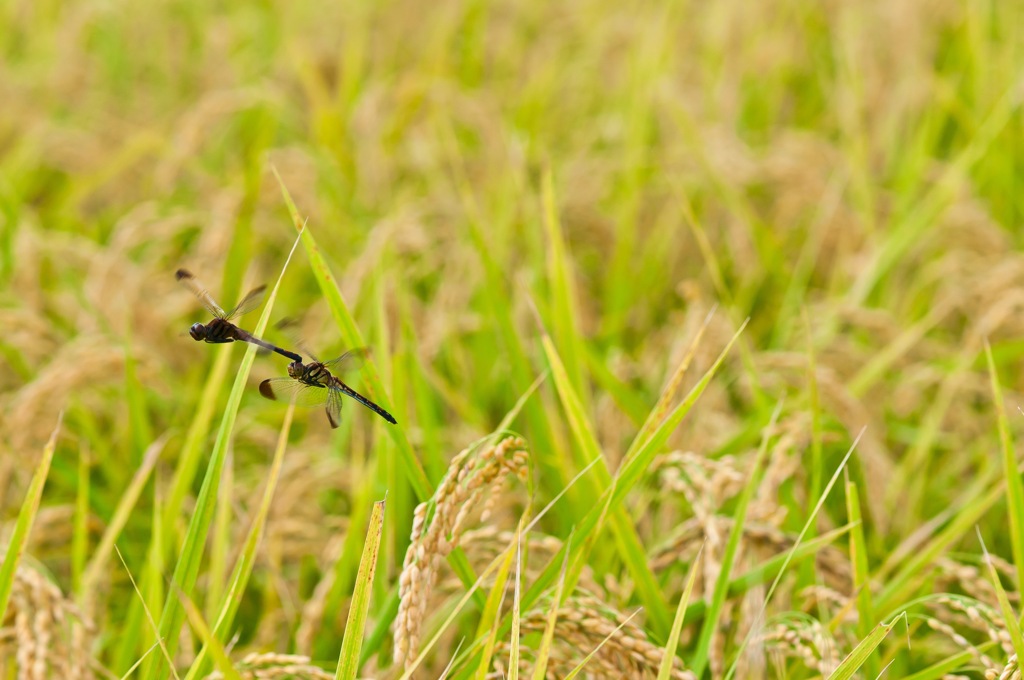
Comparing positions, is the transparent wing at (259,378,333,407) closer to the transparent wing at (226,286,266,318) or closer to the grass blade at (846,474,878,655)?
the transparent wing at (226,286,266,318)

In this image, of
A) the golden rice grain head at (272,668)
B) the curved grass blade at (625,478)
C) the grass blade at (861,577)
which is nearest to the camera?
the golden rice grain head at (272,668)

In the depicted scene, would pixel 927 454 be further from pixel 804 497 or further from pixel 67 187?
pixel 67 187

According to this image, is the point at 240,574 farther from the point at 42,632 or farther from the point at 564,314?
the point at 564,314

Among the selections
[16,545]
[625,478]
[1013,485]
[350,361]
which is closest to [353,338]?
[350,361]

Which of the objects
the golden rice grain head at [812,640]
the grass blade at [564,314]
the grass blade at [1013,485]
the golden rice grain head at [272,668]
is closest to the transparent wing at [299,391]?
the golden rice grain head at [272,668]

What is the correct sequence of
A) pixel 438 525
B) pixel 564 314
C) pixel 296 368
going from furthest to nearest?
pixel 564 314 < pixel 296 368 < pixel 438 525

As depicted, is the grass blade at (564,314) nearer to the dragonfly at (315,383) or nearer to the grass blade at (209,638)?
the dragonfly at (315,383)

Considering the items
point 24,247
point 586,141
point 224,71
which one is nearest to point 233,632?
point 24,247

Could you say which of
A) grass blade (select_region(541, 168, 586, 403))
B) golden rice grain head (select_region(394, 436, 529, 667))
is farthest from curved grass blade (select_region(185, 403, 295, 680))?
grass blade (select_region(541, 168, 586, 403))
